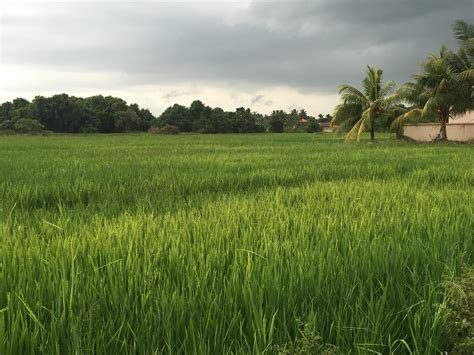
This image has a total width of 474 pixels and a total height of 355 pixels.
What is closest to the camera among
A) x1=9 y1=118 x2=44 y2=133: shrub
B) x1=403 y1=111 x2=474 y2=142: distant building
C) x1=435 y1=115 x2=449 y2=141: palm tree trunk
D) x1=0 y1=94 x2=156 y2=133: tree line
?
x1=435 y1=115 x2=449 y2=141: palm tree trunk

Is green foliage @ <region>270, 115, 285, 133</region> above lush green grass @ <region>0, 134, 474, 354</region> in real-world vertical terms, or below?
above

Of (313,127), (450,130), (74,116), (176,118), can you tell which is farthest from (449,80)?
(176,118)

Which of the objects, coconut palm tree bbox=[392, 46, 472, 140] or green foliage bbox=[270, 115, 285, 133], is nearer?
coconut palm tree bbox=[392, 46, 472, 140]

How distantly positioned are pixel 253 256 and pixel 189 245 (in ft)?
1.13

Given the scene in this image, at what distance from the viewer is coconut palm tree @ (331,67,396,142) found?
23719mm

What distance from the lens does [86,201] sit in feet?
13.9

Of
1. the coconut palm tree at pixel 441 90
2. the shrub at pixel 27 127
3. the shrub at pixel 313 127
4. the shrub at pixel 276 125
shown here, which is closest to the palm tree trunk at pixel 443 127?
the coconut palm tree at pixel 441 90

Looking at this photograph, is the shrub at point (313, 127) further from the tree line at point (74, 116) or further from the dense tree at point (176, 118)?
the tree line at point (74, 116)

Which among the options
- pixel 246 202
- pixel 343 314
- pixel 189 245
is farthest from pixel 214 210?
pixel 343 314

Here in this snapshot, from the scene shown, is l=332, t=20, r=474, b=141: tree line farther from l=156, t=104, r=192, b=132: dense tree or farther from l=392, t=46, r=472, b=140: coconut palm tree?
l=156, t=104, r=192, b=132: dense tree

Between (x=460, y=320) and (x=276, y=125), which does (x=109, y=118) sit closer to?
(x=276, y=125)

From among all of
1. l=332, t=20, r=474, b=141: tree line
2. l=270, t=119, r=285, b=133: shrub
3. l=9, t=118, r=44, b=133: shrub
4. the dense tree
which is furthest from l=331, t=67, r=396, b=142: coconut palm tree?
l=270, t=119, r=285, b=133: shrub

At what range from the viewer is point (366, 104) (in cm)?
2464

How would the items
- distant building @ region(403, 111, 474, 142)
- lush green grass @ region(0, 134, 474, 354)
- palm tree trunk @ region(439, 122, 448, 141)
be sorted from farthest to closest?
distant building @ region(403, 111, 474, 142), palm tree trunk @ region(439, 122, 448, 141), lush green grass @ region(0, 134, 474, 354)
